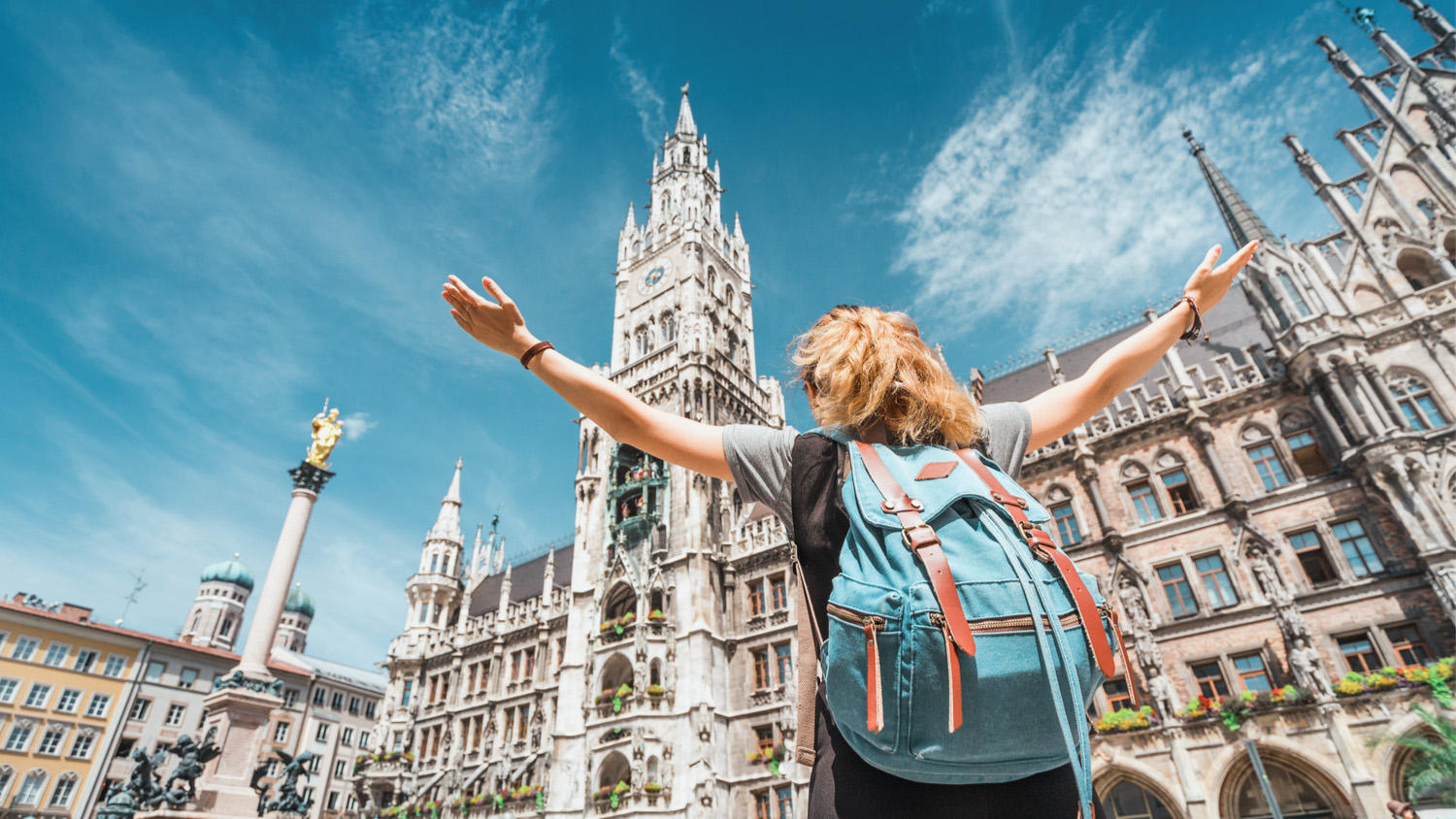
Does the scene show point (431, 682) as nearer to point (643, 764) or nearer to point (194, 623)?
point (643, 764)

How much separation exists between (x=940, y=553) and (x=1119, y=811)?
24891mm

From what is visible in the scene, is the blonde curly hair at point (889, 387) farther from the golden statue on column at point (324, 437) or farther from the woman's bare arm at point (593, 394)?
the golden statue on column at point (324, 437)

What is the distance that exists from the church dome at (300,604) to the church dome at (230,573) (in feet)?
13.1

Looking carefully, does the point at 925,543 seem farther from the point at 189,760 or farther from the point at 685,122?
the point at 685,122

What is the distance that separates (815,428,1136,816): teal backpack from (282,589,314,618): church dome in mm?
86316

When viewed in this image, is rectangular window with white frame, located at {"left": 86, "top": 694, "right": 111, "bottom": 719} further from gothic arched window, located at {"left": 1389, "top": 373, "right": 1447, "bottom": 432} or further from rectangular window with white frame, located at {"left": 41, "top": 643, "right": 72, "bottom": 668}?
gothic arched window, located at {"left": 1389, "top": 373, "right": 1447, "bottom": 432}

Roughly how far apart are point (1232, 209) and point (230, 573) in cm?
8332

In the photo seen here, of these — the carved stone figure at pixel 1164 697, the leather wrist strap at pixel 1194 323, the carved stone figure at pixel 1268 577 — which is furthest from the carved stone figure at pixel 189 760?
the carved stone figure at pixel 1268 577

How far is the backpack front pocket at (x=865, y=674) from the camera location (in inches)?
56.6

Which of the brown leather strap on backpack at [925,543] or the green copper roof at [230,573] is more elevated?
the green copper roof at [230,573]

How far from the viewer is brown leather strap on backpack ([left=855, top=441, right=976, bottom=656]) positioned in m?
1.40

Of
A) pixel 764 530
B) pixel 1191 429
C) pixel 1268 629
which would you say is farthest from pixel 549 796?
pixel 1191 429

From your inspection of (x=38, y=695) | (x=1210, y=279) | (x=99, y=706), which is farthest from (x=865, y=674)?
(x=99, y=706)

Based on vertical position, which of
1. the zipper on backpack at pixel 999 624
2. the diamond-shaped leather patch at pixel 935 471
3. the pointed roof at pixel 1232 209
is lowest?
the zipper on backpack at pixel 999 624
